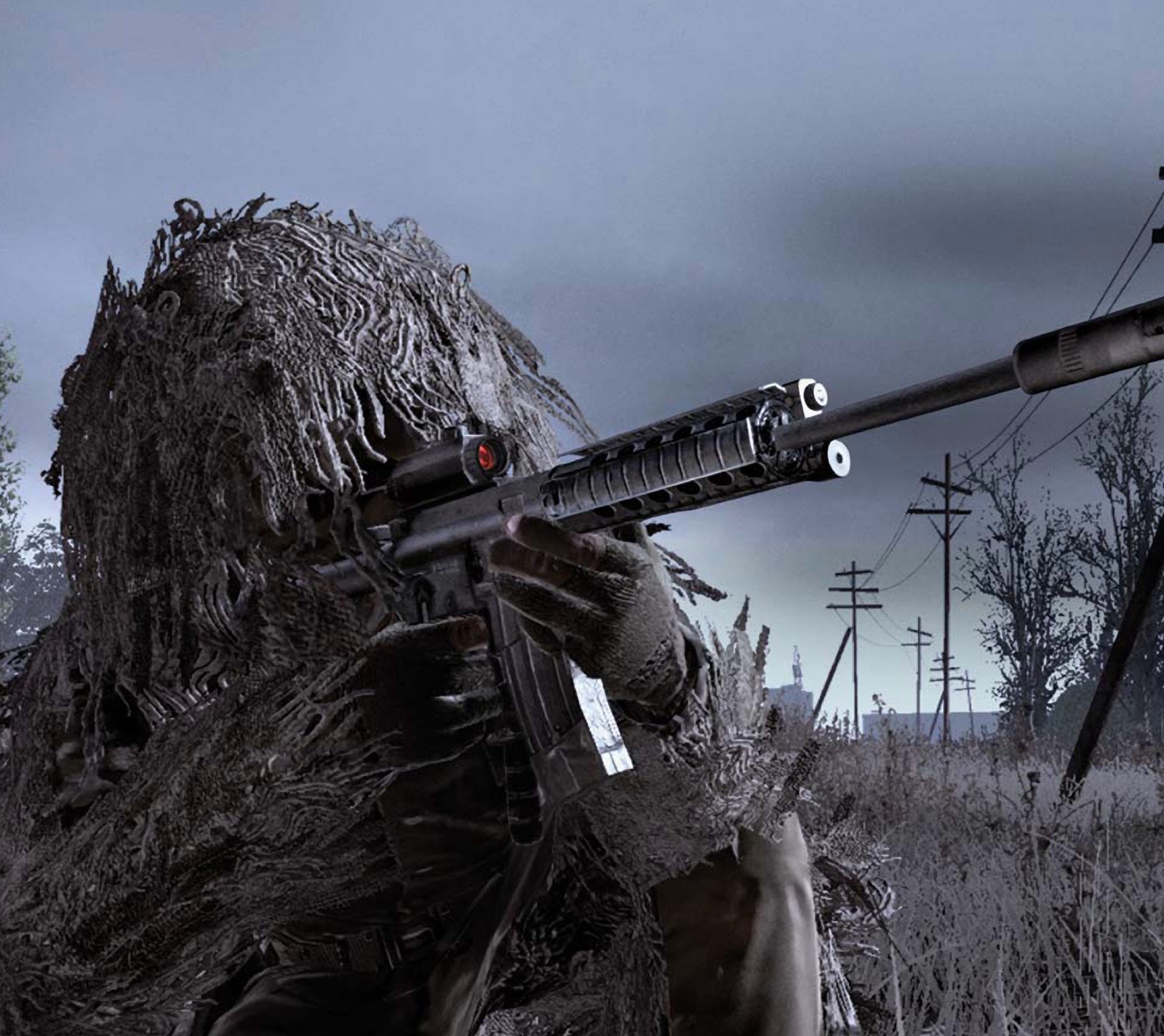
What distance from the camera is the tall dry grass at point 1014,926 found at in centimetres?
391

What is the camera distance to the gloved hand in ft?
5.92

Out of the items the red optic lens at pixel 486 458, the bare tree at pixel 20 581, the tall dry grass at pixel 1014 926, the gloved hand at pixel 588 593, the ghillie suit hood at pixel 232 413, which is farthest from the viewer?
the bare tree at pixel 20 581

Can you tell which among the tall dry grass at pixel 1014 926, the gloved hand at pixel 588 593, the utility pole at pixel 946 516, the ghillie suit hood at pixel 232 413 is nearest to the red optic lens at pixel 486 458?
the gloved hand at pixel 588 593

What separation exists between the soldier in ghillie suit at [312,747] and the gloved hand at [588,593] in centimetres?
2

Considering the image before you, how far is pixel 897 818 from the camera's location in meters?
8.35

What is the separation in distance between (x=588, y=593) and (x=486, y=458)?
1.05ft

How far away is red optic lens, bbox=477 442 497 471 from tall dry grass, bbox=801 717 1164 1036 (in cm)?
Result: 108

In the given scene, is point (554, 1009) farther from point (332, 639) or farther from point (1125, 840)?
point (1125, 840)

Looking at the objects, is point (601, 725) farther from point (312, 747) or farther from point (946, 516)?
point (946, 516)

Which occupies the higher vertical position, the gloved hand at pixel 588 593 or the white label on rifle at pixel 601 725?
the gloved hand at pixel 588 593

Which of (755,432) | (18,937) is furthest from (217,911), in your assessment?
(755,432)

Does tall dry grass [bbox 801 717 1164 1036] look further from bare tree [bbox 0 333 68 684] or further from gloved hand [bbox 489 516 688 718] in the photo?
bare tree [bbox 0 333 68 684]

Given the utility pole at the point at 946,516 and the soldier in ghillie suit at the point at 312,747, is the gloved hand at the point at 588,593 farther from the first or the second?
the utility pole at the point at 946,516

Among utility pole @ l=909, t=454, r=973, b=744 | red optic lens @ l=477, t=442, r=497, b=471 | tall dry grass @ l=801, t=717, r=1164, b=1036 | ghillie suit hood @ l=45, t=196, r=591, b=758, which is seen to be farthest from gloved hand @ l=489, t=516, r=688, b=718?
utility pole @ l=909, t=454, r=973, b=744
